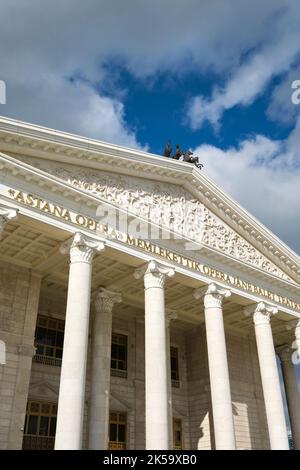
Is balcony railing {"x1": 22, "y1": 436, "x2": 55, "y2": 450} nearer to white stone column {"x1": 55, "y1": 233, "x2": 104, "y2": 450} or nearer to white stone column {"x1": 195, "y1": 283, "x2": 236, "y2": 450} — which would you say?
white stone column {"x1": 55, "y1": 233, "x2": 104, "y2": 450}

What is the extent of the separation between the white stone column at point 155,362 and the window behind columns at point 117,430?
646 centimetres

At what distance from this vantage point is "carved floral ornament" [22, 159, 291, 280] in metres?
19.6

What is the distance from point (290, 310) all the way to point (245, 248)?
→ 4736mm

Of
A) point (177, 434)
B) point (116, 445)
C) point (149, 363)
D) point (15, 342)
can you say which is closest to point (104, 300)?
point (15, 342)

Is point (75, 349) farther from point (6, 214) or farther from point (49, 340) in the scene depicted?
point (49, 340)

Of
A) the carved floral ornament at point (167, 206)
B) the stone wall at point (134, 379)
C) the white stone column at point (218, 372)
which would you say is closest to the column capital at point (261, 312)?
the carved floral ornament at point (167, 206)

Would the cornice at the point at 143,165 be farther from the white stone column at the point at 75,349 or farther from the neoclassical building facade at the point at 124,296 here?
the white stone column at the point at 75,349

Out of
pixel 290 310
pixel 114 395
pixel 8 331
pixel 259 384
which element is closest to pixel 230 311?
pixel 290 310

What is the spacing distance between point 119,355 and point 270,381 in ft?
27.2

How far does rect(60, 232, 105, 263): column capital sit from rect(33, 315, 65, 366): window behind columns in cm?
646

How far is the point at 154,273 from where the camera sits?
20.3 meters

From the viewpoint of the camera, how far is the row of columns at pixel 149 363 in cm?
1571

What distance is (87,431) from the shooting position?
21328 millimetres

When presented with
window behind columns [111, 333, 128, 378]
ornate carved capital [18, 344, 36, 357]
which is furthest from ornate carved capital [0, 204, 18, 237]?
window behind columns [111, 333, 128, 378]
